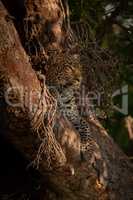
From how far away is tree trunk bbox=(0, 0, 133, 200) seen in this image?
358cm

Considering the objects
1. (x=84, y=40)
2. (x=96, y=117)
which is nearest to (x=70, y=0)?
(x=84, y=40)

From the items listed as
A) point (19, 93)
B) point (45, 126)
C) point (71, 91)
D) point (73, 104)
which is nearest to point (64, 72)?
point (71, 91)

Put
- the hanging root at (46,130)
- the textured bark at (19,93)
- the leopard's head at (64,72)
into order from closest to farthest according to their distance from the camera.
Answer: the textured bark at (19,93) → the hanging root at (46,130) → the leopard's head at (64,72)

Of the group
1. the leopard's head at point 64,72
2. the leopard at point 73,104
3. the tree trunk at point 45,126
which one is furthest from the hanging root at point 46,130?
the leopard's head at point 64,72

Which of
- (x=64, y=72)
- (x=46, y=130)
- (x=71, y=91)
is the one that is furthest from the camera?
(x=71, y=91)

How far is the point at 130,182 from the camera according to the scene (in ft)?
16.2

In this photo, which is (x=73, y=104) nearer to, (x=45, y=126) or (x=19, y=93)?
(x=45, y=126)

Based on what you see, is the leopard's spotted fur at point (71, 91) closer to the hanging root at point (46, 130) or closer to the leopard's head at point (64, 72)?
the leopard's head at point (64, 72)

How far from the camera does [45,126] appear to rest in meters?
3.87

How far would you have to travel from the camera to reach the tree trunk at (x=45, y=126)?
3.58 meters

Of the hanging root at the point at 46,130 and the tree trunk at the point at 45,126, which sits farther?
the hanging root at the point at 46,130

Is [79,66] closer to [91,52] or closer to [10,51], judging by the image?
[91,52]

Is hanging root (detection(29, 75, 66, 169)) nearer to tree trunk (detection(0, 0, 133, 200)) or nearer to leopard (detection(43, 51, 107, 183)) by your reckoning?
tree trunk (detection(0, 0, 133, 200))

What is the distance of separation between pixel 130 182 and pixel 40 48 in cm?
163
